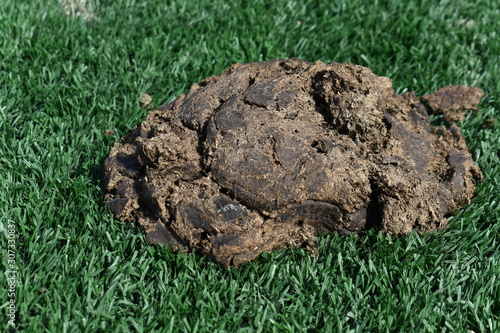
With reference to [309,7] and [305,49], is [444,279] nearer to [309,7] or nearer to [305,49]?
[305,49]

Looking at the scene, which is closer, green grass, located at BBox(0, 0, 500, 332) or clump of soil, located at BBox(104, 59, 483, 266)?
green grass, located at BBox(0, 0, 500, 332)

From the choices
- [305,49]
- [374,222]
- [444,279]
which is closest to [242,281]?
[374,222]

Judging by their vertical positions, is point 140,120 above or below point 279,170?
below

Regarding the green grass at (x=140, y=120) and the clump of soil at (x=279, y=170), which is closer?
the green grass at (x=140, y=120)

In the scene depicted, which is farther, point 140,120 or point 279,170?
point 140,120
